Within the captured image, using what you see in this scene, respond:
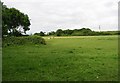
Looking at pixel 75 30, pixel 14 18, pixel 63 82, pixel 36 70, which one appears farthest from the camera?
pixel 75 30

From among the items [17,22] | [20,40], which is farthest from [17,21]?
[20,40]

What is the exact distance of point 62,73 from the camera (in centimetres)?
1421

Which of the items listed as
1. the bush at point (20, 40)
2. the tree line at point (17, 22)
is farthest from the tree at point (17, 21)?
the bush at point (20, 40)

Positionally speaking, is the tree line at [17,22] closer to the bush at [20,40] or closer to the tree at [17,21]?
the tree at [17,21]

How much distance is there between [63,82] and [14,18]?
7687 cm

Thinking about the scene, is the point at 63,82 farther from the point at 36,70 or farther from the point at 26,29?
the point at 26,29

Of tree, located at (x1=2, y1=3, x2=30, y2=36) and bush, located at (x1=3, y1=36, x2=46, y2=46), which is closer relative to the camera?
bush, located at (x1=3, y1=36, x2=46, y2=46)

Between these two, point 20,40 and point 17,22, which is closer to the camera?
point 20,40

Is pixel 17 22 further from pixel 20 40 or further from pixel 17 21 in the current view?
pixel 20 40

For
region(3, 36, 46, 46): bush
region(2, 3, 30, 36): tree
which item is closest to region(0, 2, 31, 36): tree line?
region(2, 3, 30, 36): tree

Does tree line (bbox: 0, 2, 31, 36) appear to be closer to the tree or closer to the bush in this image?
the tree

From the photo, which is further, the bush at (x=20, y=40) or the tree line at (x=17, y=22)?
the tree line at (x=17, y=22)

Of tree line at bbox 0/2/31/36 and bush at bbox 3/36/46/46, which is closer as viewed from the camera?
bush at bbox 3/36/46/46

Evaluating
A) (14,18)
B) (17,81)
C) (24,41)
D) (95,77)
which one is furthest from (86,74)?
(14,18)
